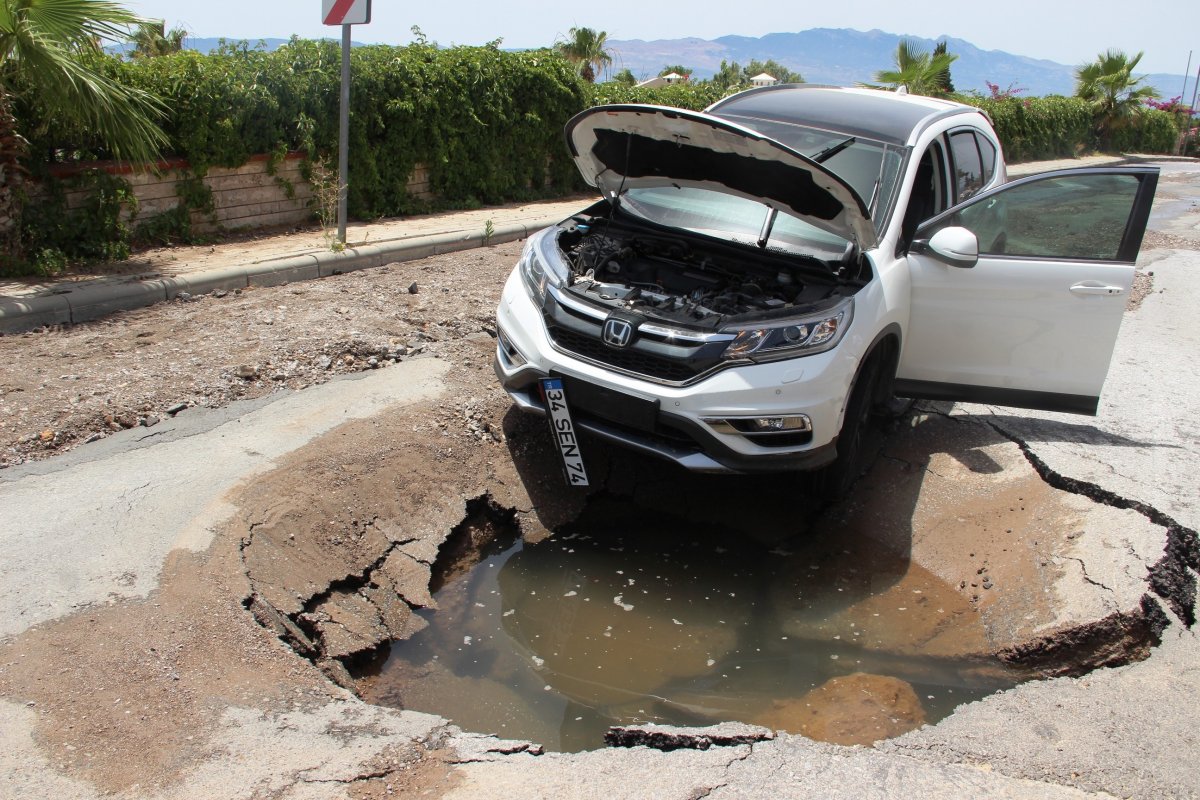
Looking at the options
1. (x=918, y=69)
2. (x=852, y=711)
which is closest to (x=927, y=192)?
(x=852, y=711)

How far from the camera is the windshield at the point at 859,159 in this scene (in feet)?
17.4

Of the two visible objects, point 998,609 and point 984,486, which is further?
point 984,486

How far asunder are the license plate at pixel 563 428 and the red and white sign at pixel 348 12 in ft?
17.0

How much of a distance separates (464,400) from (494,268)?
11.1 ft

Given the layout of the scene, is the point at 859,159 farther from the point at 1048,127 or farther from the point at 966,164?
the point at 1048,127

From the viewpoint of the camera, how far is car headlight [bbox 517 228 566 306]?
5.02 metres

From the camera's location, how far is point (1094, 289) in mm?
5324

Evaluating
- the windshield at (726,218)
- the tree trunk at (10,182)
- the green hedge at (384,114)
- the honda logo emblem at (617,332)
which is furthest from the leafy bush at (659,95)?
the honda logo emblem at (617,332)

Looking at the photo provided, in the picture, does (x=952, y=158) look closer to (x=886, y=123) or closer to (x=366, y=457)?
(x=886, y=123)

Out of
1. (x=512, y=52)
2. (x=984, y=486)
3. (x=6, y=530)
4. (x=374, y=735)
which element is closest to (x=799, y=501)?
(x=984, y=486)

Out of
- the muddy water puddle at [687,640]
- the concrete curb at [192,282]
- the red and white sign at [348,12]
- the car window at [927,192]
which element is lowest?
the muddy water puddle at [687,640]

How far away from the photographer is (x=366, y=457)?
16.8ft

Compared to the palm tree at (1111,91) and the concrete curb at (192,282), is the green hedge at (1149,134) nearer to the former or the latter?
the palm tree at (1111,91)

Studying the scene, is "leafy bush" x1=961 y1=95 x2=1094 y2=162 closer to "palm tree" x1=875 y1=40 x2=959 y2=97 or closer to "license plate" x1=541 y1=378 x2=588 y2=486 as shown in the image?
"palm tree" x1=875 y1=40 x2=959 y2=97
